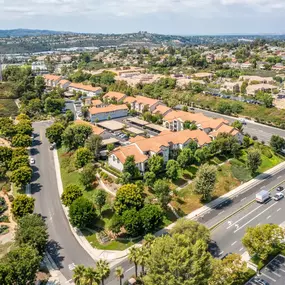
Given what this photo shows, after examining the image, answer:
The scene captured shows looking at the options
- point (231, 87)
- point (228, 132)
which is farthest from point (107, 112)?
point (231, 87)

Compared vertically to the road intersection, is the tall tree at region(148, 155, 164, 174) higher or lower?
higher

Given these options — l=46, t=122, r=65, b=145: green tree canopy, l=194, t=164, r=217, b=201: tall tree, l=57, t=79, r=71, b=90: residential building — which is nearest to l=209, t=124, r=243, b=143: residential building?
l=194, t=164, r=217, b=201: tall tree

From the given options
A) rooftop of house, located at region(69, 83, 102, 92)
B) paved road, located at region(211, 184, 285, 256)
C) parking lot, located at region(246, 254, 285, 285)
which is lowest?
paved road, located at region(211, 184, 285, 256)

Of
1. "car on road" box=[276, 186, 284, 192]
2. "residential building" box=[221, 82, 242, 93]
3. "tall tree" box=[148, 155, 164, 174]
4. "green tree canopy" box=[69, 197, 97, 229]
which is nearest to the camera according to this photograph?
"green tree canopy" box=[69, 197, 97, 229]

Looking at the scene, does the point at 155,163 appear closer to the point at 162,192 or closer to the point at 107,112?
the point at 162,192

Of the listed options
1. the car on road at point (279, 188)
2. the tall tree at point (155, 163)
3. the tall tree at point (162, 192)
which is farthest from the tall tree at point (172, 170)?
the car on road at point (279, 188)

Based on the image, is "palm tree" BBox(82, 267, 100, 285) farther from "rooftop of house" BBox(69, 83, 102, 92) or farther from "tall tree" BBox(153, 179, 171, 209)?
"rooftop of house" BBox(69, 83, 102, 92)

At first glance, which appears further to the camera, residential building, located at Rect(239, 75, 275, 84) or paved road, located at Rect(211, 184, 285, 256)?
residential building, located at Rect(239, 75, 275, 84)
